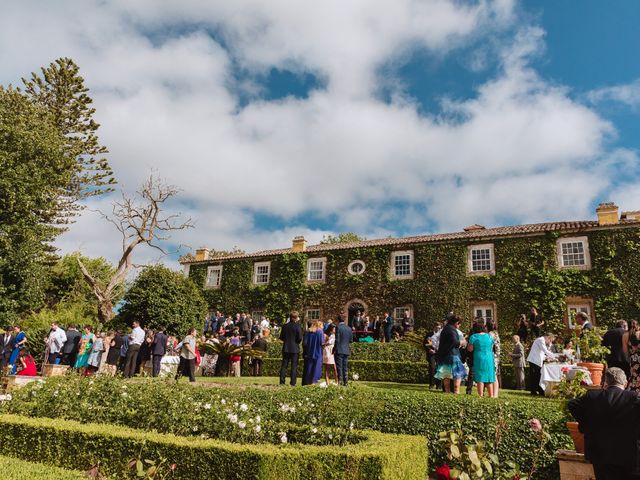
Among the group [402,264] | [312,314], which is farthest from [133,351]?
[402,264]

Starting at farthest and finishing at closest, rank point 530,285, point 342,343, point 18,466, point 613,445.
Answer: point 530,285 < point 342,343 < point 18,466 < point 613,445

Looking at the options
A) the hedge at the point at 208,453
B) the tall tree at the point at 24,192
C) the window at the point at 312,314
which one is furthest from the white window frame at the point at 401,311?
the hedge at the point at 208,453

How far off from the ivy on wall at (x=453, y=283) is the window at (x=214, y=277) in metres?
0.37

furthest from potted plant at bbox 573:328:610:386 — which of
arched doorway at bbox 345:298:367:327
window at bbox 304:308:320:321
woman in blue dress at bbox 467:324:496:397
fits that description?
window at bbox 304:308:320:321

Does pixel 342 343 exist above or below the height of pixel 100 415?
above

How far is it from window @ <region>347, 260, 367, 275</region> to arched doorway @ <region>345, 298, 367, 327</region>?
4.69 feet

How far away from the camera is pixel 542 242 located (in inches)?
833

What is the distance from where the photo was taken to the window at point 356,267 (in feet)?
82.4

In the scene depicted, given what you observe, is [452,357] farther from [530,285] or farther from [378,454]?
[530,285]

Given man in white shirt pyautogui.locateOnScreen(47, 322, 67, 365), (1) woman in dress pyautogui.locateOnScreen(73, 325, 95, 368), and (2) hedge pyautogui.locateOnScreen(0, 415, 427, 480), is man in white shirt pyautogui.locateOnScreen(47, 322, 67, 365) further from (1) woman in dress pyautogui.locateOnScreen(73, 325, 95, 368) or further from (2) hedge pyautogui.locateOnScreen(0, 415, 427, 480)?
(2) hedge pyautogui.locateOnScreen(0, 415, 427, 480)

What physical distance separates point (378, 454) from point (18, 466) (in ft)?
13.8

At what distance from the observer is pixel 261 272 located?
A: 2773 centimetres

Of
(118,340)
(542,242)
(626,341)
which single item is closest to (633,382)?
(626,341)

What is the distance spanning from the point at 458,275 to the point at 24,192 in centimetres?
1992
